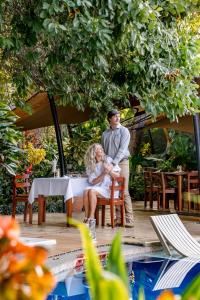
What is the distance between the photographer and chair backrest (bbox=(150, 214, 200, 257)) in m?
6.82

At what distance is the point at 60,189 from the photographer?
8930 mm

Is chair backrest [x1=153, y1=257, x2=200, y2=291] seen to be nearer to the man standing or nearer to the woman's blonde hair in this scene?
the man standing

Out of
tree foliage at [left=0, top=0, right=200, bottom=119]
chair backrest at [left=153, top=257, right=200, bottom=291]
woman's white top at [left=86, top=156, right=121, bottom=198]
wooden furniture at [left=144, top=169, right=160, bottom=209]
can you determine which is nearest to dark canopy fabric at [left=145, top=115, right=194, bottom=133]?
wooden furniture at [left=144, top=169, right=160, bottom=209]

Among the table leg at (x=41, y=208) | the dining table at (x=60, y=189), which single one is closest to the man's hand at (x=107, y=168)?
the dining table at (x=60, y=189)

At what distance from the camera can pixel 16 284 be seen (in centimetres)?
71

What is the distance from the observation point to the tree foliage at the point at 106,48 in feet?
18.1

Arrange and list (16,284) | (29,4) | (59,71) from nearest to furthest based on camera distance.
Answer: (16,284)
(29,4)
(59,71)

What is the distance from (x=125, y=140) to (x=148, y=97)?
1.71m

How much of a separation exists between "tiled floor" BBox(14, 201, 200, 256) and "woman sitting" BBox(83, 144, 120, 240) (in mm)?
496

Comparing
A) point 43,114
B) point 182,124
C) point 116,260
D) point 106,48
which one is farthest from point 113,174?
point 116,260

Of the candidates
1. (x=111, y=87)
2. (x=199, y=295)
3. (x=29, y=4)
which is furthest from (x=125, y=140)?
(x=199, y=295)

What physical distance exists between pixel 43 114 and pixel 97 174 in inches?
138

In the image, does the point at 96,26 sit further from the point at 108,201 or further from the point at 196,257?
the point at 108,201

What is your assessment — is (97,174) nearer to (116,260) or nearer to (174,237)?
(174,237)
